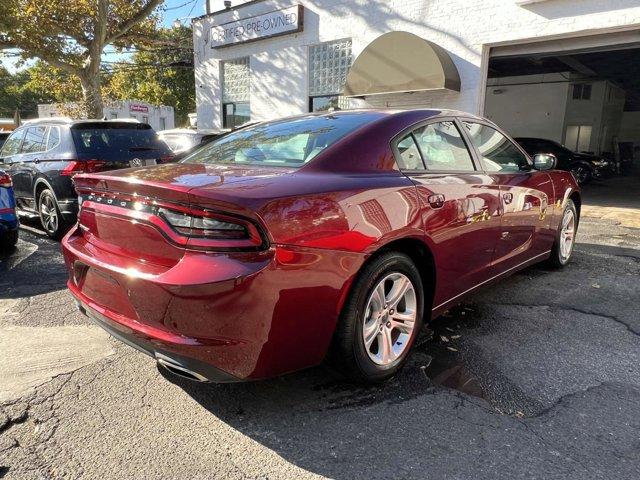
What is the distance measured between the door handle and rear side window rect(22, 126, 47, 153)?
20.0ft

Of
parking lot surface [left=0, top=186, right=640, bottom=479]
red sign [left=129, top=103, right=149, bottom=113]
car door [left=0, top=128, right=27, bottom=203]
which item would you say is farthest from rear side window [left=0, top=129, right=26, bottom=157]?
red sign [left=129, top=103, right=149, bottom=113]

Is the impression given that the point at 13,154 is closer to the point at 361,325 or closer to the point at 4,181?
the point at 4,181

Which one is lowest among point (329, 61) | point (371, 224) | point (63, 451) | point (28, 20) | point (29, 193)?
point (63, 451)

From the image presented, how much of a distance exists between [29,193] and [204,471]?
644cm

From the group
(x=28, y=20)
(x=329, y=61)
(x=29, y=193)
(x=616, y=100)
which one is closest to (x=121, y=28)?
(x=28, y=20)

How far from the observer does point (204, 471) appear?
6.96 ft

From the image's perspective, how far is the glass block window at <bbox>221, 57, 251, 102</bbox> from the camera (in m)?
14.8

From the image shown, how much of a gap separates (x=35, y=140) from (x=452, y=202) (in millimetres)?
6552

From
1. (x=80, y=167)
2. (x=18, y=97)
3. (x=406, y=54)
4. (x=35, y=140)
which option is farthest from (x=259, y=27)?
(x=18, y=97)

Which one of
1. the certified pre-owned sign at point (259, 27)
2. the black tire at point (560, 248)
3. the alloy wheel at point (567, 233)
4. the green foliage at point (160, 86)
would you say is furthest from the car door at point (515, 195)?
the green foliage at point (160, 86)

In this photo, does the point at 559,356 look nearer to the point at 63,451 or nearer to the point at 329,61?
the point at 63,451

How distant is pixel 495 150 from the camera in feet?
13.1

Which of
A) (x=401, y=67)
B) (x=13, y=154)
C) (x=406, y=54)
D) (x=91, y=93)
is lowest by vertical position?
(x=13, y=154)

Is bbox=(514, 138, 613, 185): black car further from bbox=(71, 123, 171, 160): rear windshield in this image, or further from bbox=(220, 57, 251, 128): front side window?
bbox=(71, 123, 171, 160): rear windshield
